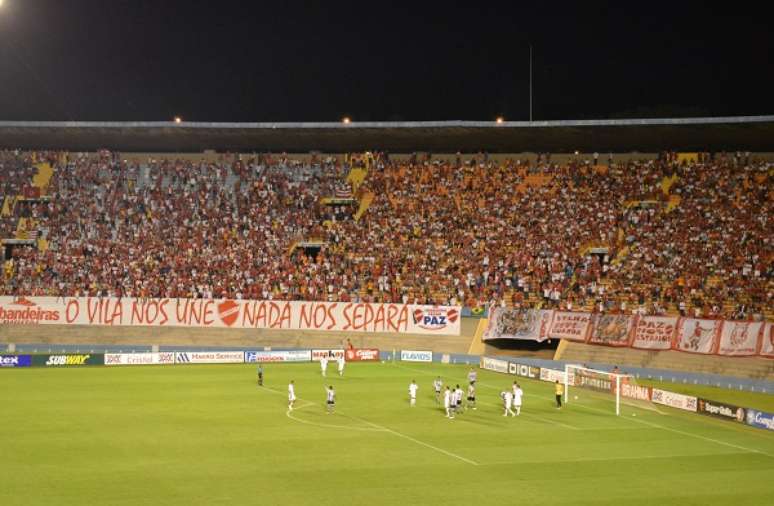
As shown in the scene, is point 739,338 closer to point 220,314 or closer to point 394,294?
point 394,294

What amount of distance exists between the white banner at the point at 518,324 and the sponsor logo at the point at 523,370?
12.5 feet

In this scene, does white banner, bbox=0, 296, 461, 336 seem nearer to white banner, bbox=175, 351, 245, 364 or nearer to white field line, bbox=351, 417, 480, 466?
white banner, bbox=175, 351, 245, 364

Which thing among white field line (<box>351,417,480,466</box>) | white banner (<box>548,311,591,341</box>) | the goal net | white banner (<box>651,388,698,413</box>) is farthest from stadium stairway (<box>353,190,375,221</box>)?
white field line (<box>351,417,480,466</box>)

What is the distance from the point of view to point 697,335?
45562mm

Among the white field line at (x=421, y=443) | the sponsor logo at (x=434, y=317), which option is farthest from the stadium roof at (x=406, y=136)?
the white field line at (x=421, y=443)

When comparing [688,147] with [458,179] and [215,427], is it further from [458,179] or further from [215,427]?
[215,427]

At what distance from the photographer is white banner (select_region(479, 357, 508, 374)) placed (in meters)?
50.0

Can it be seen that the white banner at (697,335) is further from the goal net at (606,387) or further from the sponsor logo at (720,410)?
the sponsor logo at (720,410)

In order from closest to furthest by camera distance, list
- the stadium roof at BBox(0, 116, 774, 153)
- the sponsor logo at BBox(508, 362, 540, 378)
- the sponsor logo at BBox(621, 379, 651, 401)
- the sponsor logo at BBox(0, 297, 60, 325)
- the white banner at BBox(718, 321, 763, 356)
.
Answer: the sponsor logo at BBox(621, 379, 651, 401) < the white banner at BBox(718, 321, 763, 356) < the sponsor logo at BBox(508, 362, 540, 378) < the sponsor logo at BBox(0, 297, 60, 325) < the stadium roof at BBox(0, 116, 774, 153)

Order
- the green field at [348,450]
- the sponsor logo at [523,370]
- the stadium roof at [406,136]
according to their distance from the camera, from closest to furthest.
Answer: the green field at [348,450] < the sponsor logo at [523,370] < the stadium roof at [406,136]

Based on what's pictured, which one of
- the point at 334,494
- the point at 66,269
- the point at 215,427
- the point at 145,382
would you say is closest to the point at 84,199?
the point at 66,269

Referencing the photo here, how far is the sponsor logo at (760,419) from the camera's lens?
107 feet

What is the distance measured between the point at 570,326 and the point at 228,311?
20939 mm

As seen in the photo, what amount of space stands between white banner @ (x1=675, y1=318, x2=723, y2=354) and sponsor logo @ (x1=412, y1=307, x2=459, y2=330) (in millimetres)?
13820
